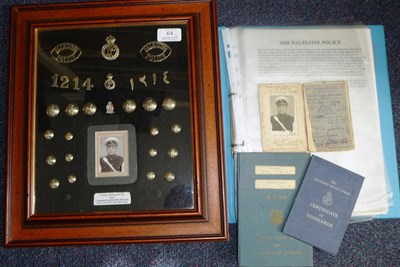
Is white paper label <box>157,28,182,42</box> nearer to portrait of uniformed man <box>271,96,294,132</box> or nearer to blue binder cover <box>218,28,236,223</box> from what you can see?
blue binder cover <box>218,28,236,223</box>

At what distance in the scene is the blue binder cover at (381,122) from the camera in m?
0.68

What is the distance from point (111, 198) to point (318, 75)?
1.34 feet

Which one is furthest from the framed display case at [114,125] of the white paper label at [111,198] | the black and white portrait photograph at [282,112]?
the black and white portrait photograph at [282,112]

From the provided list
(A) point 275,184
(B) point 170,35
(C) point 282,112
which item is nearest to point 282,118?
(C) point 282,112

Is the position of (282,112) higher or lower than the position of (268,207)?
higher

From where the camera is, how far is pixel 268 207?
654 mm

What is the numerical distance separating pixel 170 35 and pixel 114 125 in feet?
0.58

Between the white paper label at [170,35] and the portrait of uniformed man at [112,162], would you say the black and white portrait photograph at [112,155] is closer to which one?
the portrait of uniformed man at [112,162]

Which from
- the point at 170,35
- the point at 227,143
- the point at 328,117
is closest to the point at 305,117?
the point at 328,117

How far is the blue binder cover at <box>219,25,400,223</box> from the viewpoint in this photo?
68 cm

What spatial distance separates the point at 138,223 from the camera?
24.8 inches

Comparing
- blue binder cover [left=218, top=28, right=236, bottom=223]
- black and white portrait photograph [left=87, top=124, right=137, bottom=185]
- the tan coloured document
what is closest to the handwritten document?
the tan coloured document

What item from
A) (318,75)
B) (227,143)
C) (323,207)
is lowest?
(323,207)

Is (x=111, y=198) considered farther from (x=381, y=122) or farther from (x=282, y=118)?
(x=381, y=122)
